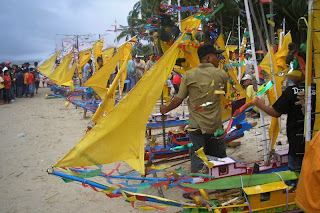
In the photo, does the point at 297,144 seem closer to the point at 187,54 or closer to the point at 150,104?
the point at 150,104

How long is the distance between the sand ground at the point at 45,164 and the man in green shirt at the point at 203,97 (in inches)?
42.0

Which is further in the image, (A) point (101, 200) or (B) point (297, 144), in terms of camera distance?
(A) point (101, 200)

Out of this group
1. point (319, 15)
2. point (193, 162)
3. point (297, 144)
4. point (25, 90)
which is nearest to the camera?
point (319, 15)

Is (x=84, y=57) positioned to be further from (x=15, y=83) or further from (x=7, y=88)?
(x=15, y=83)

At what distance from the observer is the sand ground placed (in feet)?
13.1

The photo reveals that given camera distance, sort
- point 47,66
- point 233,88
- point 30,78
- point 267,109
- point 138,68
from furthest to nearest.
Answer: point 30,78 < point 47,66 < point 138,68 < point 233,88 < point 267,109

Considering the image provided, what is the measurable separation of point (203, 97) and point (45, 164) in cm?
382

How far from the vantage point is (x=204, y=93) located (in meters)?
3.46

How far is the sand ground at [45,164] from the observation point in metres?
3.99

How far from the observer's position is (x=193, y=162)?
365 cm

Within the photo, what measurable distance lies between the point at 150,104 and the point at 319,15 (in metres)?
1.75

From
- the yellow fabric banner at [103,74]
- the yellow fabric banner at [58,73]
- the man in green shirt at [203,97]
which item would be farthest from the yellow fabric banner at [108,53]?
the man in green shirt at [203,97]

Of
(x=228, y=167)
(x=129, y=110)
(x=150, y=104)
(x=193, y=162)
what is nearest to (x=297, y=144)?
(x=228, y=167)

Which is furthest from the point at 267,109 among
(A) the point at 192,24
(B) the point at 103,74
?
(B) the point at 103,74
